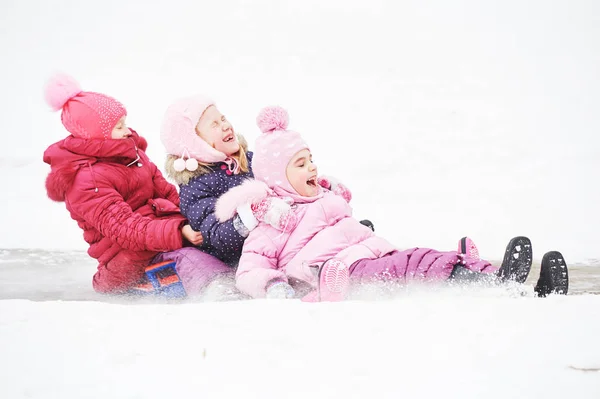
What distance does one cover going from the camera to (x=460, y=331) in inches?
81.1

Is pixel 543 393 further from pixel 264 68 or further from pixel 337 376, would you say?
pixel 264 68

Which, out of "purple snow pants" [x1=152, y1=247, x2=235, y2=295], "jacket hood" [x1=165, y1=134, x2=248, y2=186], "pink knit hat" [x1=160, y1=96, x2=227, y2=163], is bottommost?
"purple snow pants" [x1=152, y1=247, x2=235, y2=295]

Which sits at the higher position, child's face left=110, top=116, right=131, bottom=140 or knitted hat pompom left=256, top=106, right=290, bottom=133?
knitted hat pompom left=256, top=106, right=290, bottom=133

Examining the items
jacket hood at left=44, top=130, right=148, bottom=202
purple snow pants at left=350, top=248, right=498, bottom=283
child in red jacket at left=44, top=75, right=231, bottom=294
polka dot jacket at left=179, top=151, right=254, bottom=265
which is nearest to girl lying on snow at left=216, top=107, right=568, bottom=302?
purple snow pants at left=350, top=248, right=498, bottom=283

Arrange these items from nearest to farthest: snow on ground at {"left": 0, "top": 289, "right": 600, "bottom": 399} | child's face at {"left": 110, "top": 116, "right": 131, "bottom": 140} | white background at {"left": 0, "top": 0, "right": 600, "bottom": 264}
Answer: snow on ground at {"left": 0, "top": 289, "right": 600, "bottom": 399} < child's face at {"left": 110, "top": 116, "right": 131, "bottom": 140} < white background at {"left": 0, "top": 0, "right": 600, "bottom": 264}

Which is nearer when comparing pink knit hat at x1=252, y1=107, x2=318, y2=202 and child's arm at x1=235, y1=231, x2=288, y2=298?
child's arm at x1=235, y1=231, x2=288, y2=298

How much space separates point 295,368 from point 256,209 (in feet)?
4.89

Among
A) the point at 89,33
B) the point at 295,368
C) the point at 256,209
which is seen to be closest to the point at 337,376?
the point at 295,368

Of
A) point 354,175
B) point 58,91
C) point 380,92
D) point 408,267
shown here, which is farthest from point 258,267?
point 380,92

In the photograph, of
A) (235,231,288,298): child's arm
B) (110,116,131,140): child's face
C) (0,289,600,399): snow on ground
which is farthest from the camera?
(110,116,131,140): child's face

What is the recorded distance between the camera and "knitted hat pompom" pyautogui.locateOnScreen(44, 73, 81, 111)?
3633 mm

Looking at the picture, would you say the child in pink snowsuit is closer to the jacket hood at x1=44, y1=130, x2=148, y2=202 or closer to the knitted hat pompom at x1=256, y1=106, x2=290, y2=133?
the knitted hat pompom at x1=256, y1=106, x2=290, y2=133

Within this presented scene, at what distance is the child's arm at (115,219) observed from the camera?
3463mm

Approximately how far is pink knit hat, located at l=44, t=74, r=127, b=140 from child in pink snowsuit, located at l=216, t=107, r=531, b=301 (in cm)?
84
